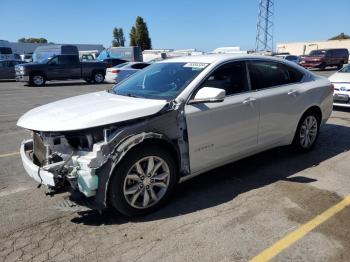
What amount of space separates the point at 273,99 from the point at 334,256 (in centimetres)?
246

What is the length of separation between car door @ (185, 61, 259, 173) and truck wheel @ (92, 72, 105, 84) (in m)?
20.3

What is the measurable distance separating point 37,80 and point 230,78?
63.1ft

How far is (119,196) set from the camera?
3676mm

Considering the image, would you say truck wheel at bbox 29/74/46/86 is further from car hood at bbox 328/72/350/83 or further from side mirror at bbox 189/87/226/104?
side mirror at bbox 189/87/226/104

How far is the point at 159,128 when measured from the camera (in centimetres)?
394

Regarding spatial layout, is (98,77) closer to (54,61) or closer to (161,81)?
(54,61)

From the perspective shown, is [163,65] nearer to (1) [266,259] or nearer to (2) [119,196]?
(2) [119,196]

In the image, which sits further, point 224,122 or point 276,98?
point 276,98

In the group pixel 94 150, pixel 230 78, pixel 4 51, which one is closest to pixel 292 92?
pixel 230 78

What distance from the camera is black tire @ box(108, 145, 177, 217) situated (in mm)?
3615

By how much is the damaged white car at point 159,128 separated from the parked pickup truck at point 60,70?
18.0 meters

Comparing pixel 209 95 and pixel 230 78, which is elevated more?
pixel 230 78

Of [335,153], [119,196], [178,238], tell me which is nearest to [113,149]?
[119,196]

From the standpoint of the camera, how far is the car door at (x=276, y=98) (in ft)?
16.6
